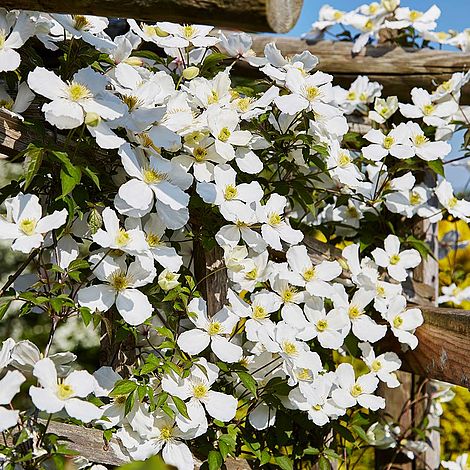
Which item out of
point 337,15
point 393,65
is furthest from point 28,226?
point 337,15

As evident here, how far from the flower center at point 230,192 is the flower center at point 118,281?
26 centimetres

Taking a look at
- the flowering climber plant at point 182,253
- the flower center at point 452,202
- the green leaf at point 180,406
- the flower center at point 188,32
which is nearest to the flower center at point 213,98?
the flowering climber plant at point 182,253

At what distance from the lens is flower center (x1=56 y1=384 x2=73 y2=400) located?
3.97 feet

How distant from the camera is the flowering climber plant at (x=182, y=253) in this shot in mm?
1294

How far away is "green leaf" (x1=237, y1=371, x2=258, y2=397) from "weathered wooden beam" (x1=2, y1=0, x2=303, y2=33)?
28.2 inches

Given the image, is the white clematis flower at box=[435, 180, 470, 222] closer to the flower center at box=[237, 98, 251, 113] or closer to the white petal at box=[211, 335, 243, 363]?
the flower center at box=[237, 98, 251, 113]

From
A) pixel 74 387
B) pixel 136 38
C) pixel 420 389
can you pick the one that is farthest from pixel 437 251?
pixel 74 387

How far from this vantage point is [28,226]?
1.27 meters

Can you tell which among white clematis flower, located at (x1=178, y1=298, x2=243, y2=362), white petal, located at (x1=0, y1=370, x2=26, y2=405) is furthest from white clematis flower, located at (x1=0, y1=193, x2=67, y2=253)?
white clematis flower, located at (x1=178, y1=298, x2=243, y2=362)

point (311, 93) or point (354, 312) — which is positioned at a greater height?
point (311, 93)

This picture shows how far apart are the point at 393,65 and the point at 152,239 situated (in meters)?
1.22

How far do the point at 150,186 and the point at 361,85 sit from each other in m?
1.08

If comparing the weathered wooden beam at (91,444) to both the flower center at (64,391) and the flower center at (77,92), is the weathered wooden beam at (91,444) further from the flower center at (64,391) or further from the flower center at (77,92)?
the flower center at (77,92)

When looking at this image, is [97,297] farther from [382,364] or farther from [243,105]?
[382,364]
